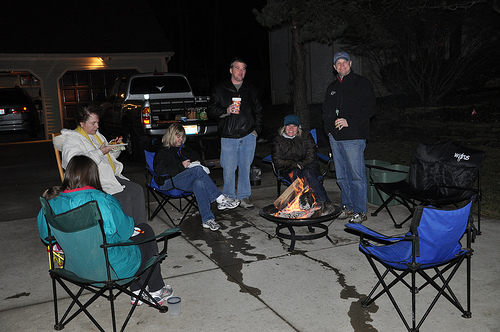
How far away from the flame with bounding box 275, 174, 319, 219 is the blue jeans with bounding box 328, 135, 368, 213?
36.6 inches

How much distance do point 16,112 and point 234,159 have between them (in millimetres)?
12778

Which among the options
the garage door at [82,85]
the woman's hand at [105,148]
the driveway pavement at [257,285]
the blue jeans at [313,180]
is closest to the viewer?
the driveway pavement at [257,285]

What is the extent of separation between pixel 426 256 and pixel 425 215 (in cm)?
35

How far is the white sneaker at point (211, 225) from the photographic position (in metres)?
5.78

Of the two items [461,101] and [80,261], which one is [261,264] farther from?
[461,101]

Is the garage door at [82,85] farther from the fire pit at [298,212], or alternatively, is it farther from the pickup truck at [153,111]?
the fire pit at [298,212]

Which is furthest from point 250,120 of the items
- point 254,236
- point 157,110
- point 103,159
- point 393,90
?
point 393,90

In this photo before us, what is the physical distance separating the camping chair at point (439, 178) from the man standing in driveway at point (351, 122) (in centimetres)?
27

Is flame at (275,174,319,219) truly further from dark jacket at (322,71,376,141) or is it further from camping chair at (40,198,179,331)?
camping chair at (40,198,179,331)

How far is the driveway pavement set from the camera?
3488mm

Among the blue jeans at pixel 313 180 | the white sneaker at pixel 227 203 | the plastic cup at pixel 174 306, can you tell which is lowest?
the plastic cup at pixel 174 306

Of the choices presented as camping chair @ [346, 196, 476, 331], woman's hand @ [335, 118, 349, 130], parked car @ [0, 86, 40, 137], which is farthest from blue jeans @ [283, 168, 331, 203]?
parked car @ [0, 86, 40, 137]

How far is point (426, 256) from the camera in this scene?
3.30 meters

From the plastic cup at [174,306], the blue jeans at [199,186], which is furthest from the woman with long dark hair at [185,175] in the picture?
the plastic cup at [174,306]
